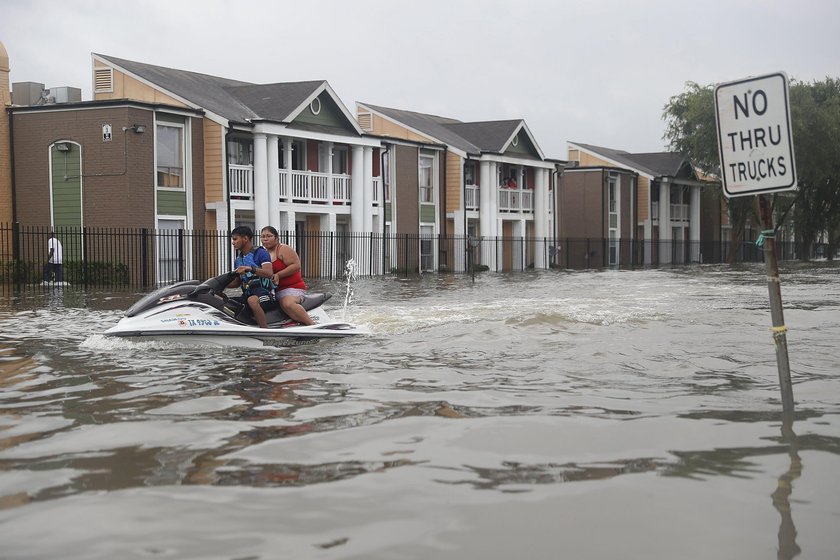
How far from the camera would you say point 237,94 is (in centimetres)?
3856

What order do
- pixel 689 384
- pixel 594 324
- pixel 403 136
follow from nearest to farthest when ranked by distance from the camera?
1. pixel 689 384
2. pixel 594 324
3. pixel 403 136

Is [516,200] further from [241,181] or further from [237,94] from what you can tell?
[241,181]

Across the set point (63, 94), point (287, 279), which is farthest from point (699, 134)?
point (287, 279)

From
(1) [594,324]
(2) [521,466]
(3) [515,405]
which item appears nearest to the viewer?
(2) [521,466]

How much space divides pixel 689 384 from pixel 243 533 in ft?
19.5

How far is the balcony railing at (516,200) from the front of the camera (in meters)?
50.0

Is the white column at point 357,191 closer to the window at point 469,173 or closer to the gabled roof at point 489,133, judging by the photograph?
the window at point 469,173

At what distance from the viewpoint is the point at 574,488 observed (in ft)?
19.0

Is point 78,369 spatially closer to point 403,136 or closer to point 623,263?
point 403,136

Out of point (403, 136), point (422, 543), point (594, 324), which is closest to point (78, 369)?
point (422, 543)

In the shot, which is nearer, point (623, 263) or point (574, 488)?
point (574, 488)

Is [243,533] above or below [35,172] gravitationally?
below

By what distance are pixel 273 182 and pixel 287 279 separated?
22.6 metres

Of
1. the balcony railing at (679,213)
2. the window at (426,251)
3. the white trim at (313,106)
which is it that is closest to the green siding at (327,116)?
the white trim at (313,106)
